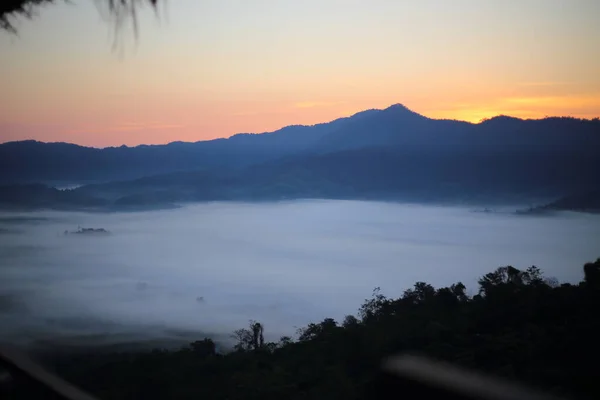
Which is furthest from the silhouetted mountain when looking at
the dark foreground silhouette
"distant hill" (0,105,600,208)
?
the dark foreground silhouette

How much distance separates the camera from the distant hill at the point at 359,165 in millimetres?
64375

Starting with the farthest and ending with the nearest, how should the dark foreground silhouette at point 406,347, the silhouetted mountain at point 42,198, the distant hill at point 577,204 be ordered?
the silhouetted mountain at point 42,198
the distant hill at point 577,204
the dark foreground silhouette at point 406,347

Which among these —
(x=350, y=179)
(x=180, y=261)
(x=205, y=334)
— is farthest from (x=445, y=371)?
(x=350, y=179)

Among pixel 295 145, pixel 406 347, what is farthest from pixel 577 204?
pixel 295 145

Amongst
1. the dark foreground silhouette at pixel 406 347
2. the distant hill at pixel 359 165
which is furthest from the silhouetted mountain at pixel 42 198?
the dark foreground silhouette at pixel 406 347

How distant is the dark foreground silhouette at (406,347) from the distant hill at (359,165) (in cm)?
4016

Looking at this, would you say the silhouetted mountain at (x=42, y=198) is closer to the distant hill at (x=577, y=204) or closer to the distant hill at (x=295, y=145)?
the distant hill at (x=295, y=145)

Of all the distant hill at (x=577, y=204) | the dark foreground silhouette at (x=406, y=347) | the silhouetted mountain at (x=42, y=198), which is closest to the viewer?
the dark foreground silhouette at (x=406, y=347)

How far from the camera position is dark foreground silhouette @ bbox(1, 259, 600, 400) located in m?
9.35

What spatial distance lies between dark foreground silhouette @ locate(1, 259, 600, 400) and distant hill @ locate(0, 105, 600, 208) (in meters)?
40.2

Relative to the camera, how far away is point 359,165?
404 ft

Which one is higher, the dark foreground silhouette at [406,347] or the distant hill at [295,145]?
the distant hill at [295,145]

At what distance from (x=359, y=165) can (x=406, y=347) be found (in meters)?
112

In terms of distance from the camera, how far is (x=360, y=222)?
11556 centimetres
